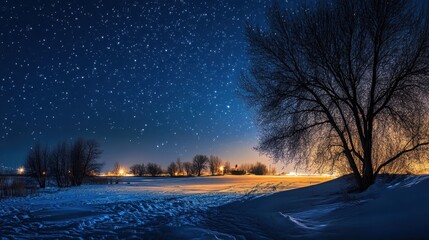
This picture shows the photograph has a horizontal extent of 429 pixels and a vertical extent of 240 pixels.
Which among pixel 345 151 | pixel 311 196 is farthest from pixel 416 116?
pixel 311 196

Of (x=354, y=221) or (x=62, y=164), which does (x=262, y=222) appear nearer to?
(x=354, y=221)

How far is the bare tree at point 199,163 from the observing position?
149000 mm

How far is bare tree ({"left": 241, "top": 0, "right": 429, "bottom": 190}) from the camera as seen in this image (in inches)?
480

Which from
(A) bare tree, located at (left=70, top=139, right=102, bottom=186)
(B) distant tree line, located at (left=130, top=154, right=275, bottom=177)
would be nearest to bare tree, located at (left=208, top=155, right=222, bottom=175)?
(B) distant tree line, located at (left=130, top=154, right=275, bottom=177)

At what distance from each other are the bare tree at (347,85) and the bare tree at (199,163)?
136 metres

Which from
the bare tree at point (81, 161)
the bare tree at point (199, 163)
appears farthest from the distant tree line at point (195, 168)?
the bare tree at point (81, 161)

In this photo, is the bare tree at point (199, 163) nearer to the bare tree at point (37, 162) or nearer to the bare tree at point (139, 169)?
the bare tree at point (139, 169)

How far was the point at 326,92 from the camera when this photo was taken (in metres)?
14.1

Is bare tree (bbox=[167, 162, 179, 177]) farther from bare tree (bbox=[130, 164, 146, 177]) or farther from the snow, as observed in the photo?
the snow

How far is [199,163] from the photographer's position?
149000mm

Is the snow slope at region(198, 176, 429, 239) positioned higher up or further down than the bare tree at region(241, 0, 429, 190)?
further down

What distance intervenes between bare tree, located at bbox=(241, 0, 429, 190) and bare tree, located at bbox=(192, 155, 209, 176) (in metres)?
136

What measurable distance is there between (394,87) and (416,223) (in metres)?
7.92

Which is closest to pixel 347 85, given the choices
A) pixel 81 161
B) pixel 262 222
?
pixel 262 222
